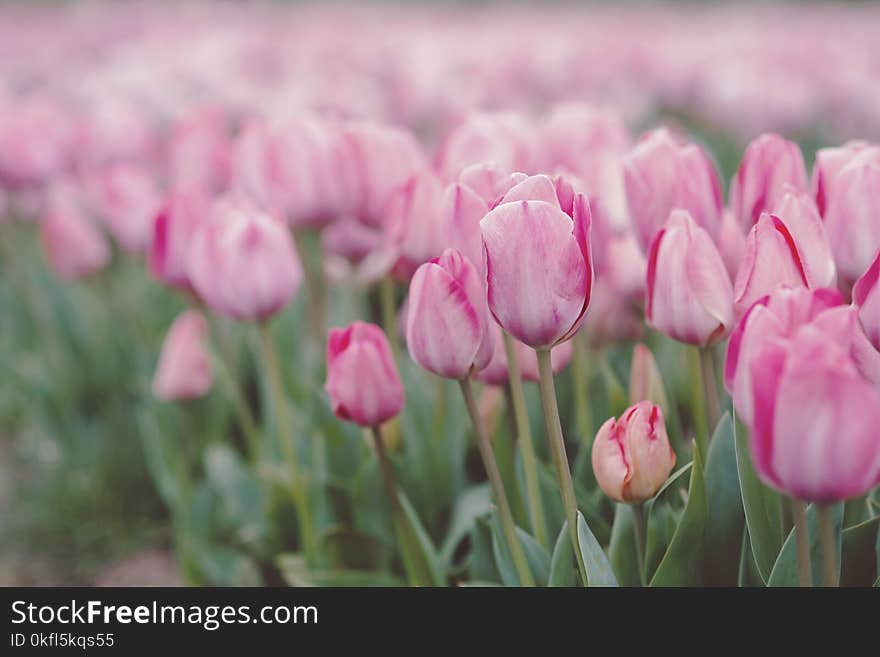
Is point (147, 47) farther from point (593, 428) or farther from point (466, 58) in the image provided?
point (593, 428)

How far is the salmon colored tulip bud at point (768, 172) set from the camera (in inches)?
35.3

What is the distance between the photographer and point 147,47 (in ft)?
15.4

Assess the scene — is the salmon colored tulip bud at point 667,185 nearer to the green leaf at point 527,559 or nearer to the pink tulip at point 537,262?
the pink tulip at point 537,262

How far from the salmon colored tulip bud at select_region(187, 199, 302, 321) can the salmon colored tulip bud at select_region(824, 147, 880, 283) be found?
561 mm

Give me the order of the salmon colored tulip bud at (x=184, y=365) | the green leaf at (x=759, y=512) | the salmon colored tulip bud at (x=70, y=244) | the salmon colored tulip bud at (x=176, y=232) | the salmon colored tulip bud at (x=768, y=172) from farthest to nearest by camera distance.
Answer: the salmon colored tulip bud at (x=70, y=244)
the salmon colored tulip bud at (x=184, y=365)
the salmon colored tulip bud at (x=176, y=232)
the salmon colored tulip bud at (x=768, y=172)
the green leaf at (x=759, y=512)

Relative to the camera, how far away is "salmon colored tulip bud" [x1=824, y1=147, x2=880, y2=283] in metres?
0.80

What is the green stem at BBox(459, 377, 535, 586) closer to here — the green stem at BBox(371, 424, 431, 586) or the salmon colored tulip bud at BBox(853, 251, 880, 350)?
the green stem at BBox(371, 424, 431, 586)

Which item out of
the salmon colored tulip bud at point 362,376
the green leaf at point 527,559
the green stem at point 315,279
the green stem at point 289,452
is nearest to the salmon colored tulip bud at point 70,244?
the green stem at point 315,279

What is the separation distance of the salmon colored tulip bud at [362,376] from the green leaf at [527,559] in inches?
6.4

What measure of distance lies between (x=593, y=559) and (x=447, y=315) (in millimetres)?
240

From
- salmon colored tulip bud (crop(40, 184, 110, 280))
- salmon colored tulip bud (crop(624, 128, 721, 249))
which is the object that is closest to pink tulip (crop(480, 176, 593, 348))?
salmon colored tulip bud (crop(624, 128, 721, 249))

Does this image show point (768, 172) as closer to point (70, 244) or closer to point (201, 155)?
point (201, 155)
